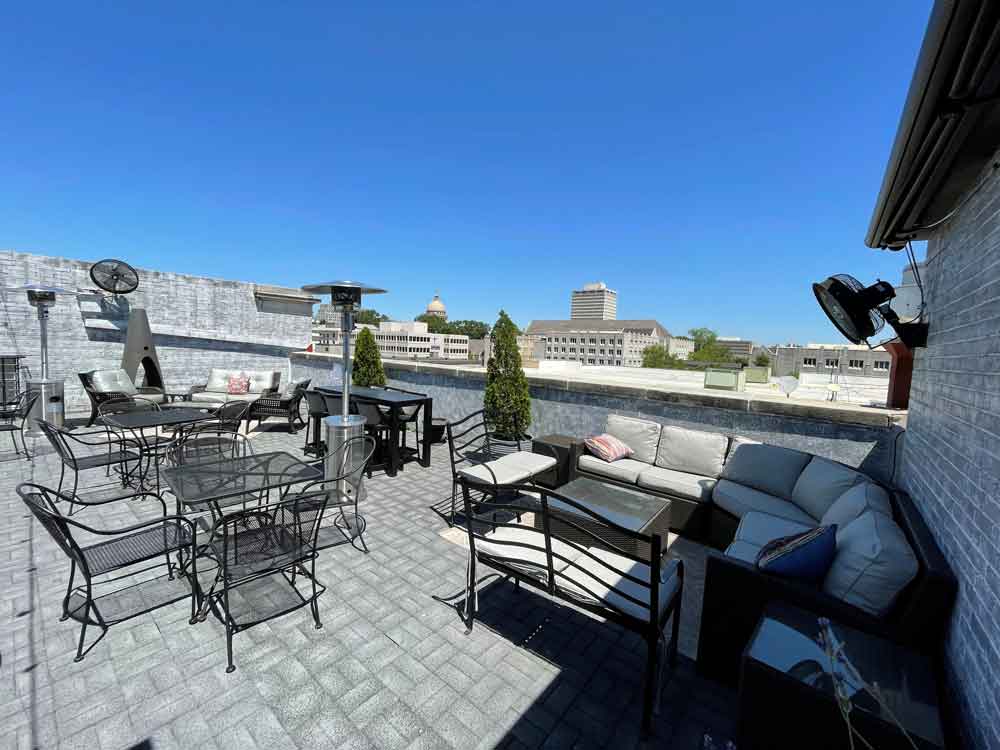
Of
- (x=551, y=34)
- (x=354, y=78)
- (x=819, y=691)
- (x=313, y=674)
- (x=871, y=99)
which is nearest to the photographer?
(x=819, y=691)

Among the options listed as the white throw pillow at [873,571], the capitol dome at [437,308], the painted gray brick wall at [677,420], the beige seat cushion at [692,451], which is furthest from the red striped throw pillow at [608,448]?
the capitol dome at [437,308]

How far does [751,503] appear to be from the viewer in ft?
10.6

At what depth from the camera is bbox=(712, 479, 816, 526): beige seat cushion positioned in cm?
309

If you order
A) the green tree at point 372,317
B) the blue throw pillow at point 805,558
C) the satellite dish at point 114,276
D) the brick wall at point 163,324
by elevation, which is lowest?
the blue throw pillow at point 805,558

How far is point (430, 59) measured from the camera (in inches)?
326

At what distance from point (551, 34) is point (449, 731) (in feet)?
27.3

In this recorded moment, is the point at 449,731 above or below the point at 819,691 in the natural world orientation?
below

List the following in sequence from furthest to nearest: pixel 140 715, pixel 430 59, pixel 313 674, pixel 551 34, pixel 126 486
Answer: pixel 430 59 < pixel 551 34 < pixel 126 486 < pixel 313 674 < pixel 140 715

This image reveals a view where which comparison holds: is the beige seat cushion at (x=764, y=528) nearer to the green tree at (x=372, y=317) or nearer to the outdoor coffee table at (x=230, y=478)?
the outdoor coffee table at (x=230, y=478)

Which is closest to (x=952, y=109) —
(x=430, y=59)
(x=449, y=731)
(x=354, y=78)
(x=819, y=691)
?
(x=819, y=691)

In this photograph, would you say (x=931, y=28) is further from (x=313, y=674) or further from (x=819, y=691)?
(x=313, y=674)

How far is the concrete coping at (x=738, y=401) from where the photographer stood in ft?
11.8

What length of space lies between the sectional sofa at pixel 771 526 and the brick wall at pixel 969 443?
0.12 metres

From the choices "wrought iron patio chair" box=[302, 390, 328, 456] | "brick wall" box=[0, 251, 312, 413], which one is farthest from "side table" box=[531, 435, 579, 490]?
"brick wall" box=[0, 251, 312, 413]
